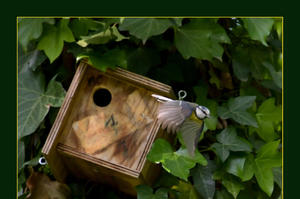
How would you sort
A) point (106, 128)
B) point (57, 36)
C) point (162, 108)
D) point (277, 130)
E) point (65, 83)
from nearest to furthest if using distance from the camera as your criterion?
point (162, 108) → point (106, 128) → point (57, 36) → point (65, 83) → point (277, 130)

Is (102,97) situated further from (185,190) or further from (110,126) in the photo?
(185,190)

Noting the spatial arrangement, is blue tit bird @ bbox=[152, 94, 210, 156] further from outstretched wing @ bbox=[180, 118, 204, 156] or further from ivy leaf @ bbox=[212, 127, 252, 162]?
ivy leaf @ bbox=[212, 127, 252, 162]

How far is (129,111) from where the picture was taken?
5.08ft

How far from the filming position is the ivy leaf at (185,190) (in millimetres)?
1632

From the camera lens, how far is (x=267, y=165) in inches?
65.1

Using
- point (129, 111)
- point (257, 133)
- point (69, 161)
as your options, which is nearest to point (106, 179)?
point (69, 161)

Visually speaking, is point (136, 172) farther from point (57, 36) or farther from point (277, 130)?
point (277, 130)

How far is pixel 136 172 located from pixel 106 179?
0.86ft

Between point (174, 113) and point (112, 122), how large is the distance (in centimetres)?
26

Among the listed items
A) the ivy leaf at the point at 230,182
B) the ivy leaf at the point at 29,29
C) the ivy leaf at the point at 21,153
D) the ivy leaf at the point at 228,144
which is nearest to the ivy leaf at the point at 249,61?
the ivy leaf at the point at 228,144

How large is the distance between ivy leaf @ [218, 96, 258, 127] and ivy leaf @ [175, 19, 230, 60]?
0.18m

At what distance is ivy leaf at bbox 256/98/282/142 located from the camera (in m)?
1.79

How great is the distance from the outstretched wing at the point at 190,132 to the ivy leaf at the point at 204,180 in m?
0.21

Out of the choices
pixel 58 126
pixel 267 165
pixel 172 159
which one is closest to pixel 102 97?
pixel 58 126
